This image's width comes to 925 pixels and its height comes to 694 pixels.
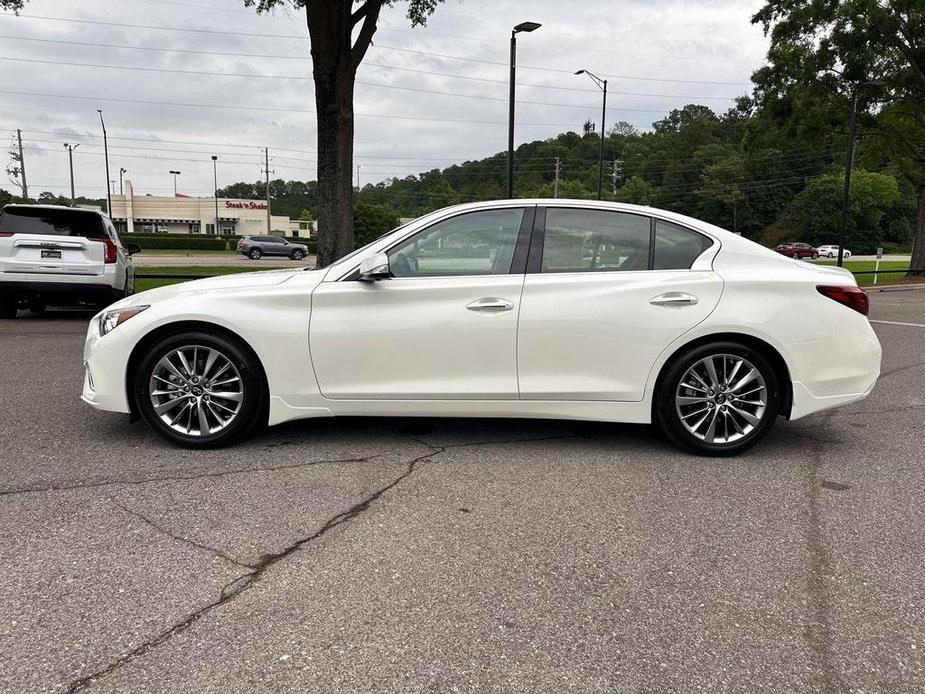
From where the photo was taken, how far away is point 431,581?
9.64 feet

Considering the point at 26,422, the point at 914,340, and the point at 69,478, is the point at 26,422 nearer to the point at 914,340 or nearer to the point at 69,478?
the point at 69,478

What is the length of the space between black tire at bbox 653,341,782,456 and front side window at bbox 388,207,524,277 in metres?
1.24

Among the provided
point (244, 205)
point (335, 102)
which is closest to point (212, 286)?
point (335, 102)

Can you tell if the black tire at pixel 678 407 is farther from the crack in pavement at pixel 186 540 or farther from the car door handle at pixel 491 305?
the crack in pavement at pixel 186 540

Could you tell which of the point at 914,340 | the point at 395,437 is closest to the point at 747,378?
the point at 395,437

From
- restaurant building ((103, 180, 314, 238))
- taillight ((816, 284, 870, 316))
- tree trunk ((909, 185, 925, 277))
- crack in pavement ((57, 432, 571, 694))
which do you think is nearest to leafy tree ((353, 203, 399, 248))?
tree trunk ((909, 185, 925, 277))

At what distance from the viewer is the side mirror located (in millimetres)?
4457

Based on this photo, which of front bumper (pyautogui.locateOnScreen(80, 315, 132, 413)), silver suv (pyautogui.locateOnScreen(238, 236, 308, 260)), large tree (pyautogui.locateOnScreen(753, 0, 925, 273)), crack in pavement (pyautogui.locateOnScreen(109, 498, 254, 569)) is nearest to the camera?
crack in pavement (pyautogui.locateOnScreen(109, 498, 254, 569))

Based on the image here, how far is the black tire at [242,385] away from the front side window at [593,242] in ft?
6.47

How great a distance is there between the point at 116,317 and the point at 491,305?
95.0 inches

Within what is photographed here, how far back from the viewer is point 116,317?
4.65m

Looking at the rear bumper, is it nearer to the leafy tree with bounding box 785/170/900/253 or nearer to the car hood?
the car hood

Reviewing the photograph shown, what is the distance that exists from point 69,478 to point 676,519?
3.33 m

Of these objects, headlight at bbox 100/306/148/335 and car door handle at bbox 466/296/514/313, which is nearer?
car door handle at bbox 466/296/514/313
